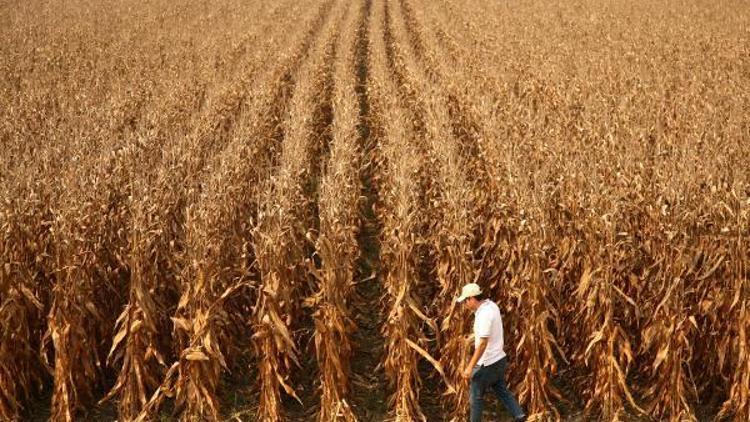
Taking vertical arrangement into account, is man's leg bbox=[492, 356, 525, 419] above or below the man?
below

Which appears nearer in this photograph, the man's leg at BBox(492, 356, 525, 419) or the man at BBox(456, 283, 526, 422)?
the man at BBox(456, 283, 526, 422)

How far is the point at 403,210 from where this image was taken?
7.55m

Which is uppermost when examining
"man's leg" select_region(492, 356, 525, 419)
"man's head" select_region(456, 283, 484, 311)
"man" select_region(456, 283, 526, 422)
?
"man's head" select_region(456, 283, 484, 311)

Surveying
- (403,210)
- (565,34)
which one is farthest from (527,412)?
(565,34)

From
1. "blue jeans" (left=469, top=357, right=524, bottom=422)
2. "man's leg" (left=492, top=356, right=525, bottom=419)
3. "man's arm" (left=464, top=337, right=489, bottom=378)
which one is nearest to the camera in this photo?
"man's arm" (left=464, top=337, right=489, bottom=378)

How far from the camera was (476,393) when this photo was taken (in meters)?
6.17

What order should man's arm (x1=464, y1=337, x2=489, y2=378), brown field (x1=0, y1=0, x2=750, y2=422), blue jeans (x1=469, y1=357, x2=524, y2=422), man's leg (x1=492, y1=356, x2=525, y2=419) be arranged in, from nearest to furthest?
man's arm (x1=464, y1=337, x2=489, y2=378) → blue jeans (x1=469, y1=357, x2=524, y2=422) → man's leg (x1=492, y1=356, x2=525, y2=419) → brown field (x1=0, y1=0, x2=750, y2=422)

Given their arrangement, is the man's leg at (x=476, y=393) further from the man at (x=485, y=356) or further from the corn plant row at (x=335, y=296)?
the corn plant row at (x=335, y=296)

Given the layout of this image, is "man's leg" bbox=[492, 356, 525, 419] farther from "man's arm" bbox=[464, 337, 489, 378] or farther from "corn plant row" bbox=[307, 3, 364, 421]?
"corn plant row" bbox=[307, 3, 364, 421]

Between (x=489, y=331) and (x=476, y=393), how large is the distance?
69cm

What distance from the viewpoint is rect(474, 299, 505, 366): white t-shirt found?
19.4 ft

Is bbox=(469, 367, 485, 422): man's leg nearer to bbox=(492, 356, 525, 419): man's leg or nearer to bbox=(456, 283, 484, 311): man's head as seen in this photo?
bbox=(492, 356, 525, 419): man's leg

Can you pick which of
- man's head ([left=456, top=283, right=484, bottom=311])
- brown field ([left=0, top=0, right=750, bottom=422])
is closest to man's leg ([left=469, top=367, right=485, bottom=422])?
brown field ([left=0, top=0, right=750, bottom=422])

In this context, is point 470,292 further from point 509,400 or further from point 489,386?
point 509,400
